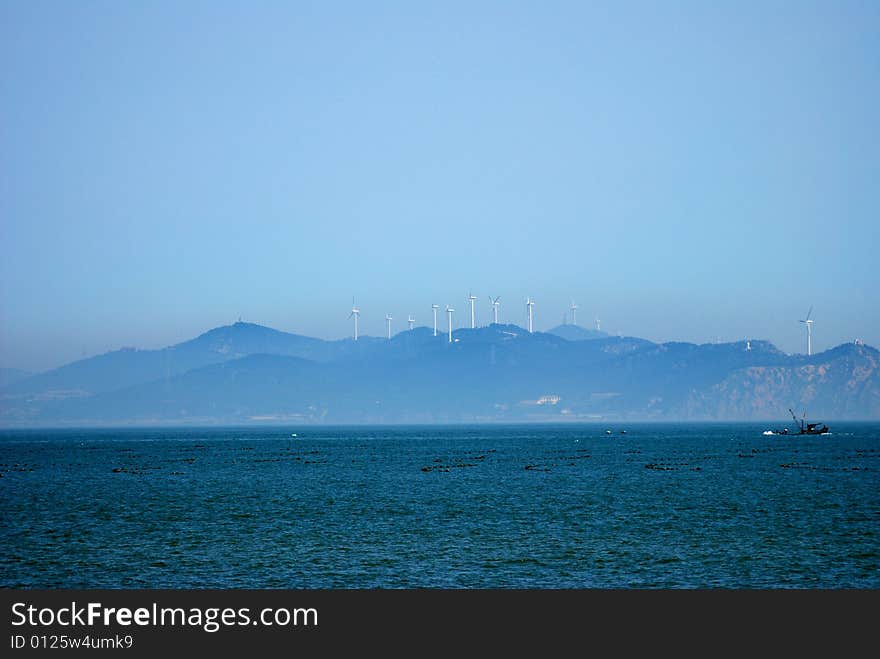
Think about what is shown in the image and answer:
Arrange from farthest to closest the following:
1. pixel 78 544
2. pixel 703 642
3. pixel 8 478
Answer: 1. pixel 8 478
2. pixel 78 544
3. pixel 703 642

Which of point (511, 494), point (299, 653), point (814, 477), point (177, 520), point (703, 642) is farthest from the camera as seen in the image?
point (814, 477)

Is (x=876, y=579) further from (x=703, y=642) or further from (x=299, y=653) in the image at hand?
(x=299, y=653)

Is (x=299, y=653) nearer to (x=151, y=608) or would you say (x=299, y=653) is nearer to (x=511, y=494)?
(x=151, y=608)

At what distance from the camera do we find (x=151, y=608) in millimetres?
42719

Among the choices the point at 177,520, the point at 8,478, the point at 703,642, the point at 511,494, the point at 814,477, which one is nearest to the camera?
the point at 703,642

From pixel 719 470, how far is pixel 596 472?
1843 centimetres

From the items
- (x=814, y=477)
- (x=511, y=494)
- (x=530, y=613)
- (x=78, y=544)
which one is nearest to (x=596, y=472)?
(x=814, y=477)

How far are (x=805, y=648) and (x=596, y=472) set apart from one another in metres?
117

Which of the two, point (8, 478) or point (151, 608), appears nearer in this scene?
point (151, 608)

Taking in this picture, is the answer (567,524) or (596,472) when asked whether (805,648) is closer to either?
(567,524)

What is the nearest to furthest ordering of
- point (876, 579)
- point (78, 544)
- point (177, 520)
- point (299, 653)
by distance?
1. point (299, 653)
2. point (876, 579)
3. point (78, 544)
4. point (177, 520)

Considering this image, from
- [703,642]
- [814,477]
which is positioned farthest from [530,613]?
[814,477]

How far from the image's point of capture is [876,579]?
195ft

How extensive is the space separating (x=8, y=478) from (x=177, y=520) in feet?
245
